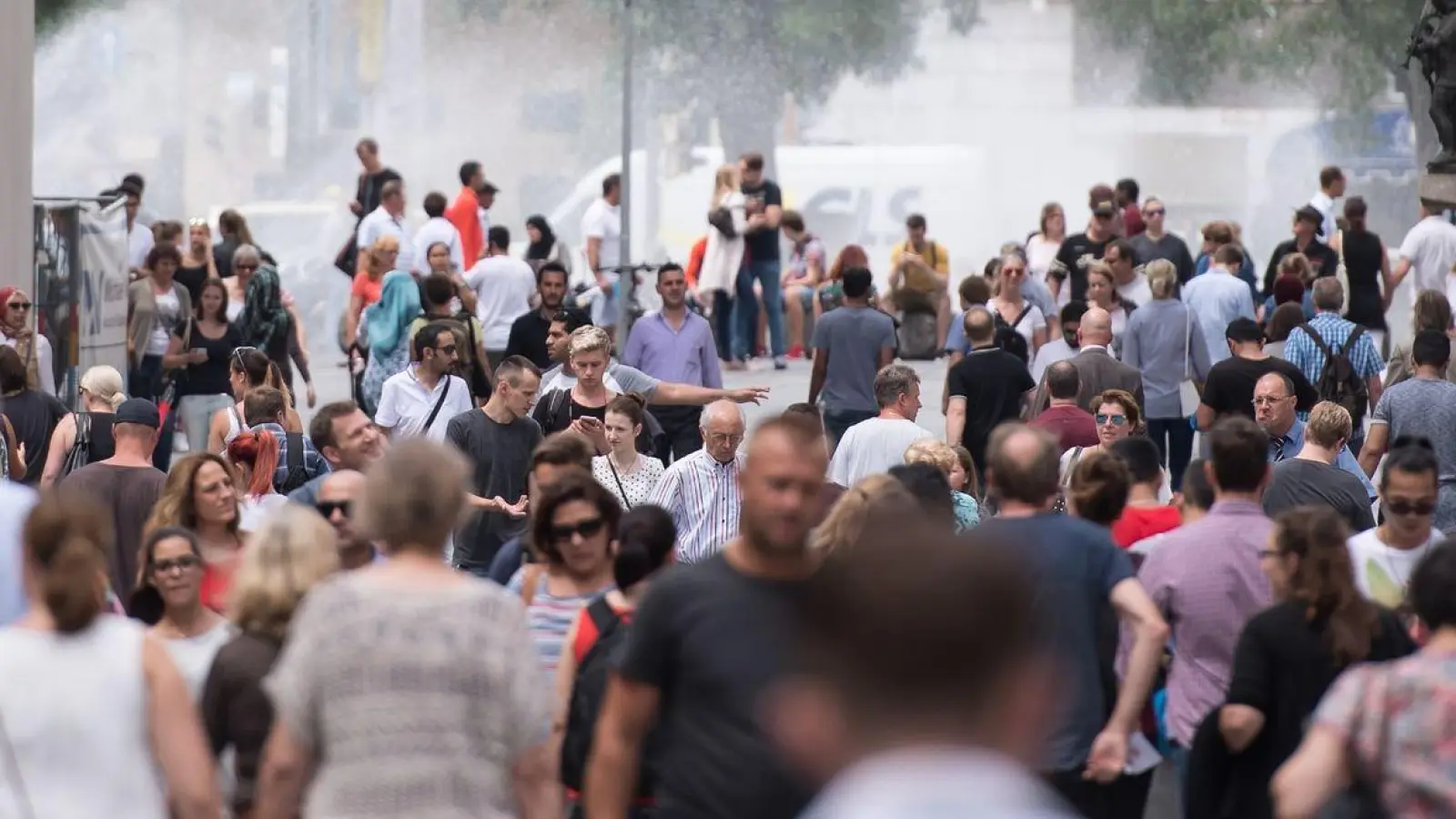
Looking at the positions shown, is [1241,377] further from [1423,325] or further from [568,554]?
[568,554]

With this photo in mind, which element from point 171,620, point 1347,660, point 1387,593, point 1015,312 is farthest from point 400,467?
point 1015,312

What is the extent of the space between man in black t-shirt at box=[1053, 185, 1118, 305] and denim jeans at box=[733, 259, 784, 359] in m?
3.31

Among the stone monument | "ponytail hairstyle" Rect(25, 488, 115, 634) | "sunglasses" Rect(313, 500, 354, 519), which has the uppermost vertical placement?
the stone monument

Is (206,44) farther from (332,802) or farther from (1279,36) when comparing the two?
(332,802)

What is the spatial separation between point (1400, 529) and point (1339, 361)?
236 inches

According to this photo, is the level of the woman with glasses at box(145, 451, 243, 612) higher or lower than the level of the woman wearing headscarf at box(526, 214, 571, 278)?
lower

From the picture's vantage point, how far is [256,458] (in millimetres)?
8750

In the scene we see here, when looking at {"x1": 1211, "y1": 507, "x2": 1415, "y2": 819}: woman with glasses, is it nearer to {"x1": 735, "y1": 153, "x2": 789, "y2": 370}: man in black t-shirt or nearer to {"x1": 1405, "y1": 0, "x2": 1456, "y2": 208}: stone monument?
{"x1": 1405, "y1": 0, "x2": 1456, "y2": 208}: stone monument

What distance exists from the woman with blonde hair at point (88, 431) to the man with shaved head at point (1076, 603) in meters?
5.24

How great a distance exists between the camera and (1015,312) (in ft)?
50.7

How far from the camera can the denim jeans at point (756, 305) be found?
21.3 metres

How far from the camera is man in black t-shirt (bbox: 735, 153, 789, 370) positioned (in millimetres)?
21172

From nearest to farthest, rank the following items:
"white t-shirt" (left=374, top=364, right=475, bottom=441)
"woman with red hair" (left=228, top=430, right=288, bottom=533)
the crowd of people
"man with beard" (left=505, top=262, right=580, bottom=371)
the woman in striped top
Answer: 1. the crowd of people
2. the woman in striped top
3. "woman with red hair" (left=228, top=430, right=288, bottom=533)
4. "white t-shirt" (left=374, top=364, right=475, bottom=441)
5. "man with beard" (left=505, top=262, right=580, bottom=371)

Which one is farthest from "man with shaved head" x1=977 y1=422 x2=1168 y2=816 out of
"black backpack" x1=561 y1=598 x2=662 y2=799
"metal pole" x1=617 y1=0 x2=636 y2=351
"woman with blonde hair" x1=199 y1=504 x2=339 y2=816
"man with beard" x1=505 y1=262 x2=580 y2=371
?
"metal pole" x1=617 y1=0 x2=636 y2=351
